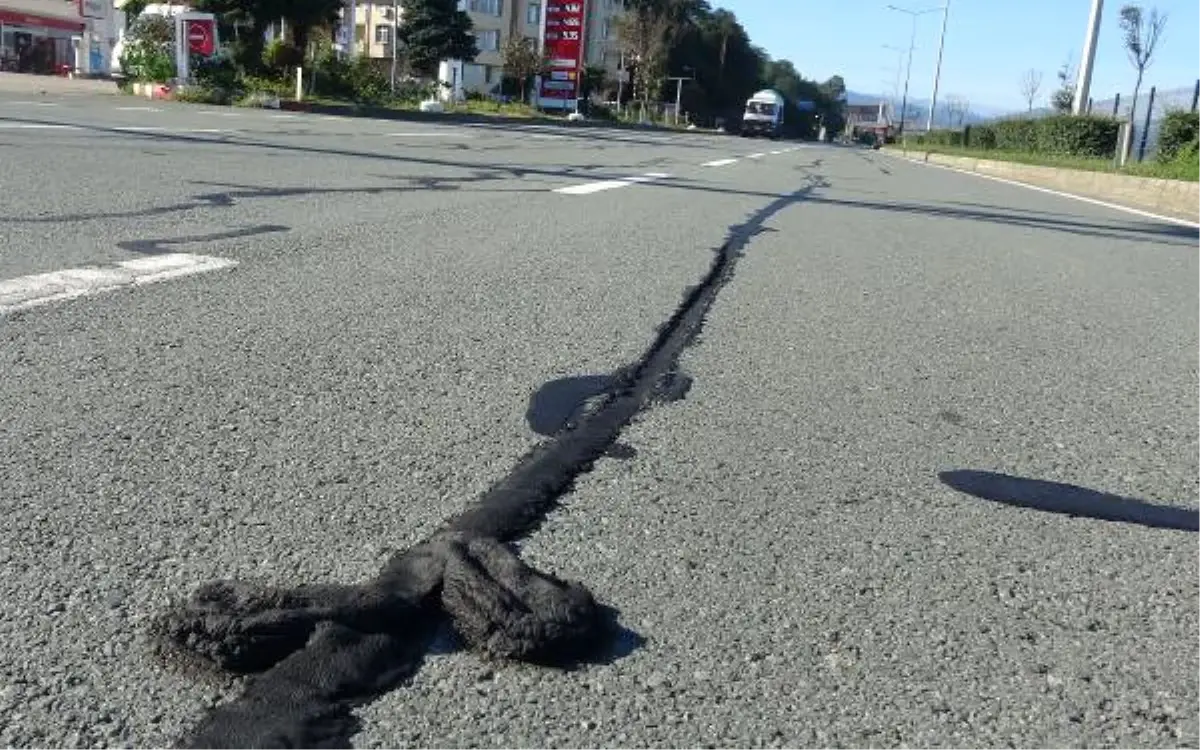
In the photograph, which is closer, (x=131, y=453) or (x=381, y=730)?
(x=381, y=730)

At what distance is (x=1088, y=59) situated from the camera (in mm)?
28766

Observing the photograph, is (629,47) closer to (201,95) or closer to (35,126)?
(201,95)

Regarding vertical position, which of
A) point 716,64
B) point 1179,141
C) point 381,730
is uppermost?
point 716,64

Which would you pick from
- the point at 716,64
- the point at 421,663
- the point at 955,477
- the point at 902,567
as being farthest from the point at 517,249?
the point at 716,64

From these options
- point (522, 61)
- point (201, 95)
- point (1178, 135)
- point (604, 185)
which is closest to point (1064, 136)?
point (1178, 135)

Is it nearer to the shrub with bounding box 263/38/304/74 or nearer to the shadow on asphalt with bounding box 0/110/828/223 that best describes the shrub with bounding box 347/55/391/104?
the shrub with bounding box 263/38/304/74

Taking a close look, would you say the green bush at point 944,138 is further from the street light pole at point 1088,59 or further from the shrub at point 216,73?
the shrub at point 216,73

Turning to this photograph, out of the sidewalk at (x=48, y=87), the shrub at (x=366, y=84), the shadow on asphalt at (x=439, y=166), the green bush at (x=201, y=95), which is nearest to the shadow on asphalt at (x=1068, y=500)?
the shadow on asphalt at (x=439, y=166)

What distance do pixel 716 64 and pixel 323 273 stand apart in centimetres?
11068

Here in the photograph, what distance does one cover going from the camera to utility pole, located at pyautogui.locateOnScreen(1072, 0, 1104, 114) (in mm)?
28203

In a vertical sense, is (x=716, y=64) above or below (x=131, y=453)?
above

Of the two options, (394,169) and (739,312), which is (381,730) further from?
(394,169)

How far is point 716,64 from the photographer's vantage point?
11088 centimetres

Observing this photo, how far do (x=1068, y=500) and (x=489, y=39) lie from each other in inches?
3699
